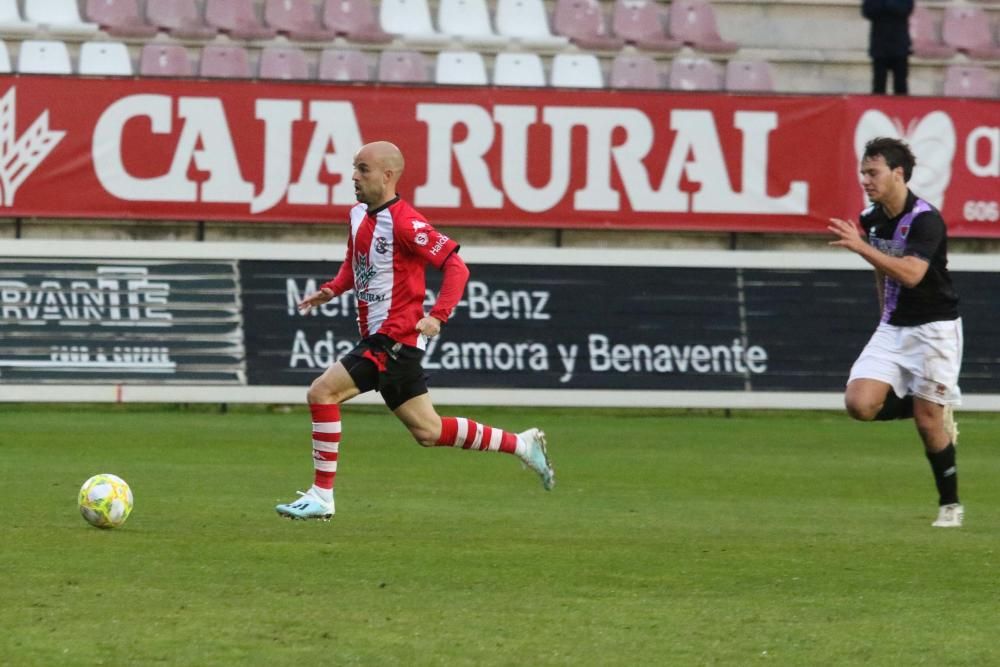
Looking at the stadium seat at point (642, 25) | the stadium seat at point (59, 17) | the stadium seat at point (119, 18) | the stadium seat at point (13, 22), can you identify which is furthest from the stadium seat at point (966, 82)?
the stadium seat at point (13, 22)

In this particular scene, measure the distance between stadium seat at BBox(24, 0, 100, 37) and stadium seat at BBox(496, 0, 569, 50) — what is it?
494 cm

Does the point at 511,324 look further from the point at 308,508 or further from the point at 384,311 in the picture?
the point at 308,508

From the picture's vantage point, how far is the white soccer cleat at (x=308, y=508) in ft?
30.2

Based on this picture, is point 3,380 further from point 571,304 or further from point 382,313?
point 382,313

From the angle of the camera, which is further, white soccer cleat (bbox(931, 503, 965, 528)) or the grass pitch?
white soccer cleat (bbox(931, 503, 965, 528))

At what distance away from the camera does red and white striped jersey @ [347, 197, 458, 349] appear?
9.33 meters

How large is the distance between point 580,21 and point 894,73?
4259mm

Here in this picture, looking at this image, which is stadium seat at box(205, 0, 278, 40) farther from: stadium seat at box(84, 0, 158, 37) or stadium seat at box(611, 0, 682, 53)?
stadium seat at box(611, 0, 682, 53)

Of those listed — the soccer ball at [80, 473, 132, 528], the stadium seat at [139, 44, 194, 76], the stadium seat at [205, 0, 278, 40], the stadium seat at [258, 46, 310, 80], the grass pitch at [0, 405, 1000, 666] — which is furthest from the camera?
the stadium seat at [205, 0, 278, 40]

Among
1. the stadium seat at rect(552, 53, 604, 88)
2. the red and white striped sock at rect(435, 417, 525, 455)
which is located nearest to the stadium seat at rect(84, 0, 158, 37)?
the stadium seat at rect(552, 53, 604, 88)

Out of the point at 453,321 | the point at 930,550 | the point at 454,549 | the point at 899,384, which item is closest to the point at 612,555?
the point at 454,549

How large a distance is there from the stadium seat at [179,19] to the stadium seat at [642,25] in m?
4.99

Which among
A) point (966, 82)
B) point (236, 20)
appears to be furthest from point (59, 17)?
point (966, 82)

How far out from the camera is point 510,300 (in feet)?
59.6
